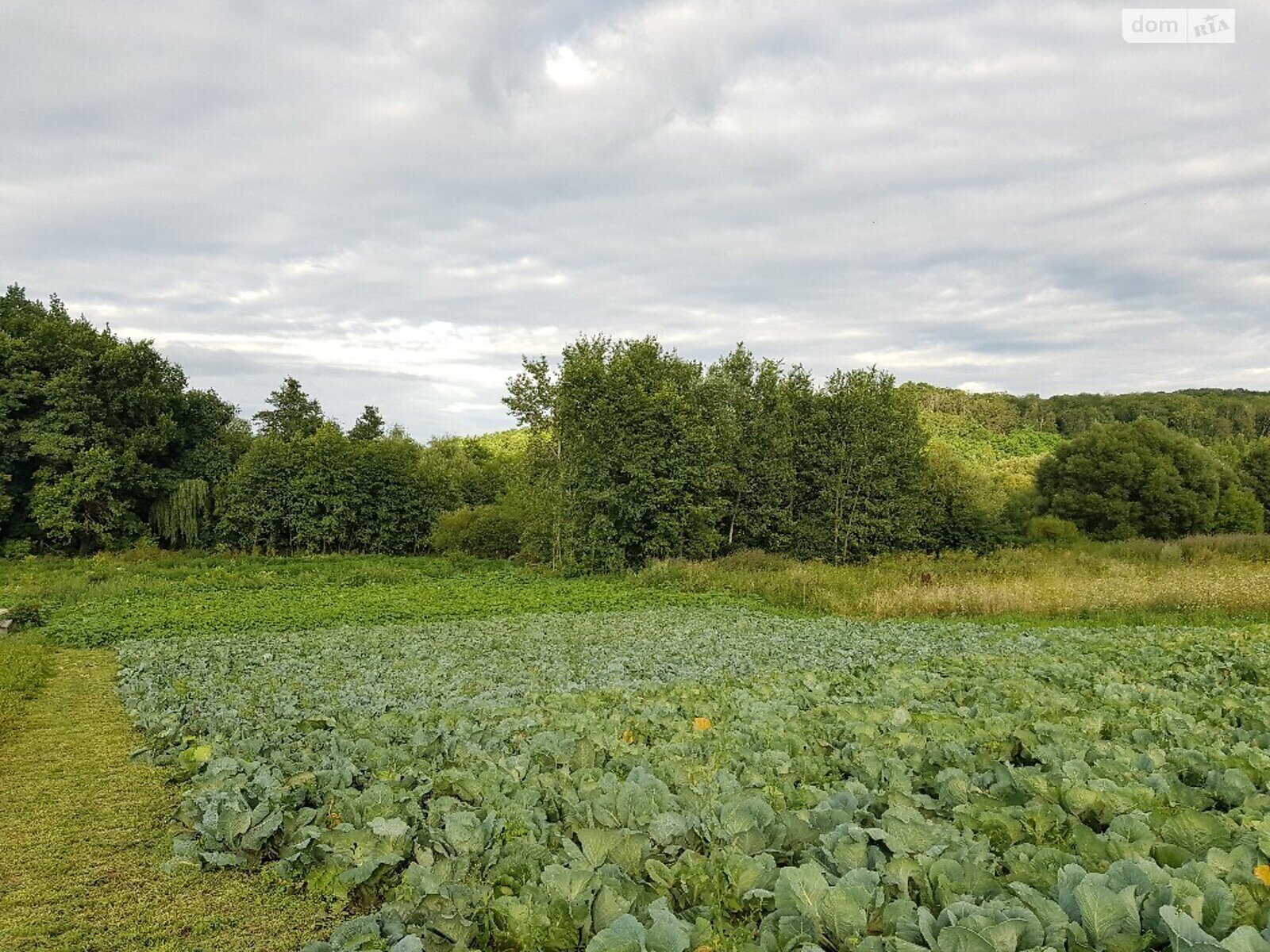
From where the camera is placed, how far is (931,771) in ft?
11.6

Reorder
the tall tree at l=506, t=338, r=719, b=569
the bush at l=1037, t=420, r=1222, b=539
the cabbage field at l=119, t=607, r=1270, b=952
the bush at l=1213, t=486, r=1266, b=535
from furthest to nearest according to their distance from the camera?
the bush at l=1213, t=486, r=1266, b=535 < the bush at l=1037, t=420, r=1222, b=539 < the tall tree at l=506, t=338, r=719, b=569 < the cabbage field at l=119, t=607, r=1270, b=952

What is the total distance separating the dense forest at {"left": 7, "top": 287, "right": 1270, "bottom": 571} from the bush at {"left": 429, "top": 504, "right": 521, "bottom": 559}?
10 centimetres

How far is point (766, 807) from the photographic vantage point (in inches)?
112

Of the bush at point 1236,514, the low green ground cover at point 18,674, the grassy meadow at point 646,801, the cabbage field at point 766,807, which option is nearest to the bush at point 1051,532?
the bush at point 1236,514

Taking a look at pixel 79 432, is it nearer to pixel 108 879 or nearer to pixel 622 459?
pixel 622 459

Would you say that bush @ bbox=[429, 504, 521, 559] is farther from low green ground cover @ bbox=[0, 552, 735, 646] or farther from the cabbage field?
the cabbage field

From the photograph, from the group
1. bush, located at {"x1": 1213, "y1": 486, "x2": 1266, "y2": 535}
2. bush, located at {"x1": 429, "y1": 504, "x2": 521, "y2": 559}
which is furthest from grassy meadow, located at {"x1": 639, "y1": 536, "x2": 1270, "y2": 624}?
bush, located at {"x1": 1213, "y1": 486, "x2": 1266, "y2": 535}

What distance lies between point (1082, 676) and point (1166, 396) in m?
70.9

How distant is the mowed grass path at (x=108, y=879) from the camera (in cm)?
326

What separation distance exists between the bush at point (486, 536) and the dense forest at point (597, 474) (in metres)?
0.10

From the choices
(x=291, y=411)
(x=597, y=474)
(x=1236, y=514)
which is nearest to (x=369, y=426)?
(x=291, y=411)

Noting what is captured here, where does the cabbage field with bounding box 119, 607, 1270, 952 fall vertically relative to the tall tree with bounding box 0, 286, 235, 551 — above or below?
below

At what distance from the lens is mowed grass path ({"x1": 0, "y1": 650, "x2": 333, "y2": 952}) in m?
3.26

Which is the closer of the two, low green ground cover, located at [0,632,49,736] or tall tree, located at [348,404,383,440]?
low green ground cover, located at [0,632,49,736]
